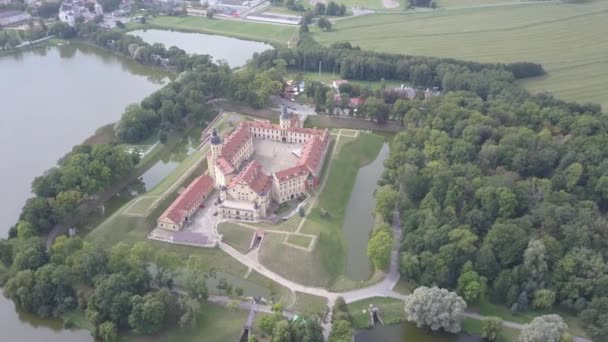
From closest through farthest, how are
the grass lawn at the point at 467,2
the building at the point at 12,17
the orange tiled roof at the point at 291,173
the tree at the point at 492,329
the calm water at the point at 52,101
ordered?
the tree at the point at 492,329 < the orange tiled roof at the point at 291,173 < the calm water at the point at 52,101 < the building at the point at 12,17 < the grass lawn at the point at 467,2

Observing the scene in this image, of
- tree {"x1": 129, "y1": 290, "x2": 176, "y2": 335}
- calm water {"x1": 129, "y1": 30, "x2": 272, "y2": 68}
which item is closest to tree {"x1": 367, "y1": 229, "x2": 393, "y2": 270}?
tree {"x1": 129, "y1": 290, "x2": 176, "y2": 335}

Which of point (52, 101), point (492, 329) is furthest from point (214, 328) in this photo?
point (52, 101)

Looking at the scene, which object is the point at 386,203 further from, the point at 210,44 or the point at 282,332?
the point at 210,44

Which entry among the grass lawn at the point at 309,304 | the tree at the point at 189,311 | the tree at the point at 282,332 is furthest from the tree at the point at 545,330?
the tree at the point at 189,311

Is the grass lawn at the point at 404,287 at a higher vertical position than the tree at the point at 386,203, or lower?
lower

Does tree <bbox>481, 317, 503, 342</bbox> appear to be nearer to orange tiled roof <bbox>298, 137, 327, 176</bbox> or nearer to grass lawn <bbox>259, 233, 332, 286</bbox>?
grass lawn <bbox>259, 233, 332, 286</bbox>

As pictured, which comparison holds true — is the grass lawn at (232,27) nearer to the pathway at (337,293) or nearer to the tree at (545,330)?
the pathway at (337,293)
